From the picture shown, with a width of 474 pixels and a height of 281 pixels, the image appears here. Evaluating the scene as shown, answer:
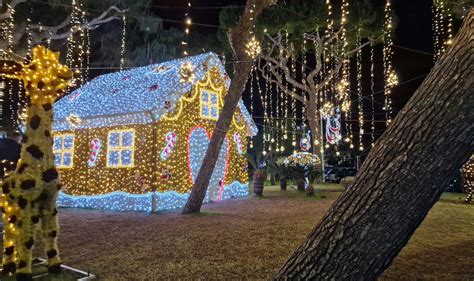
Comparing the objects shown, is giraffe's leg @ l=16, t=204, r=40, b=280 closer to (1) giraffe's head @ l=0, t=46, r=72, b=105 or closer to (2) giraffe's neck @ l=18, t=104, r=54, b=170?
(2) giraffe's neck @ l=18, t=104, r=54, b=170

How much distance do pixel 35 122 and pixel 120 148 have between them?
21.6 feet

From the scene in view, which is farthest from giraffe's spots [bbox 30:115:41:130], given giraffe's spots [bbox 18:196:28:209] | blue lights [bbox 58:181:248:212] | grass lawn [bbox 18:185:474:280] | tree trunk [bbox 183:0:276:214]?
blue lights [bbox 58:181:248:212]

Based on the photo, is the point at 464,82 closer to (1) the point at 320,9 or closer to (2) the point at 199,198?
(2) the point at 199,198

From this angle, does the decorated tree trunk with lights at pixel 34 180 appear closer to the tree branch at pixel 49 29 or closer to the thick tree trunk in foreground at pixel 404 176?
the thick tree trunk in foreground at pixel 404 176

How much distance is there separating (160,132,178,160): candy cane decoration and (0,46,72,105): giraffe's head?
583 centimetres

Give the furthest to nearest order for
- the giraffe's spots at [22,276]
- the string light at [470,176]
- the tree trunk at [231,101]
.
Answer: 1. the string light at [470,176]
2. the tree trunk at [231,101]
3. the giraffe's spots at [22,276]

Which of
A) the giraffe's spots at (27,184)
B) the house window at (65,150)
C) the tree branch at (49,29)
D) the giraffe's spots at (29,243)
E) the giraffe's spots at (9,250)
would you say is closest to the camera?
the giraffe's spots at (29,243)

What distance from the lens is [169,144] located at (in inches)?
430

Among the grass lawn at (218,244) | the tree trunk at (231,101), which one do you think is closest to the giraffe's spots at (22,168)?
the grass lawn at (218,244)

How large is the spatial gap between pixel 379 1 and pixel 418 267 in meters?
17.6

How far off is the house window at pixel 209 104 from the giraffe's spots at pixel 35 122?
26.2 ft

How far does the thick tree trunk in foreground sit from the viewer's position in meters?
1.77

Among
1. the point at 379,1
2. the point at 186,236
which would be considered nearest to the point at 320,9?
the point at 379,1

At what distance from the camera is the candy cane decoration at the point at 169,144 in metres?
10.7
